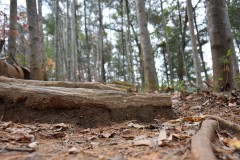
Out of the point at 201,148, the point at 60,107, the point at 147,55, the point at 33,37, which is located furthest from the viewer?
the point at 147,55

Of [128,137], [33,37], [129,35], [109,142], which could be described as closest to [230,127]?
[128,137]

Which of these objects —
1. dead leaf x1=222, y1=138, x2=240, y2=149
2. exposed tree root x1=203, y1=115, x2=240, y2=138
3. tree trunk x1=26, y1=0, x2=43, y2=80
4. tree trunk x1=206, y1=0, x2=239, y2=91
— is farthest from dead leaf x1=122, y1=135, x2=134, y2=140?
tree trunk x1=26, y1=0, x2=43, y2=80

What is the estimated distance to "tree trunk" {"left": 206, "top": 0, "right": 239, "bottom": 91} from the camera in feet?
13.7

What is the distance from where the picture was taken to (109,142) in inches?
73.5

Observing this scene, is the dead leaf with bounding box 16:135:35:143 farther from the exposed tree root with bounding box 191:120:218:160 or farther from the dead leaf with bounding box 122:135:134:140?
the exposed tree root with bounding box 191:120:218:160

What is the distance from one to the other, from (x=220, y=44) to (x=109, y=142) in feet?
10.3

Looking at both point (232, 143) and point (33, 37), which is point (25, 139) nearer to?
point (232, 143)

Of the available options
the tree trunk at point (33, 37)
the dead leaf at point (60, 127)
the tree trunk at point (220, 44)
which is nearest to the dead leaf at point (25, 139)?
the dead leaf at point (60, 127)

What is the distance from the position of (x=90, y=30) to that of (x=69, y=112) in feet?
77.6

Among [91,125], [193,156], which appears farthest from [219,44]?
[193,156]

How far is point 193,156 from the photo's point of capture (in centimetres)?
120

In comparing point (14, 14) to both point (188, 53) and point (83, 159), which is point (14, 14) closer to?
point (83, 159)

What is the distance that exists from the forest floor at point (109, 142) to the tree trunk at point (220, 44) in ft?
4.03

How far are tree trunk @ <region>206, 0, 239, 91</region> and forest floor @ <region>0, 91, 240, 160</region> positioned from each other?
4.03ft
